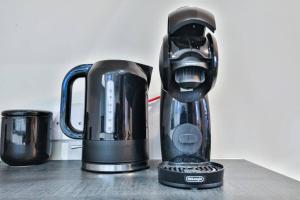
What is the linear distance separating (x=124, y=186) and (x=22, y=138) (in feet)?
1.14

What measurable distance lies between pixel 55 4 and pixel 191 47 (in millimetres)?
555

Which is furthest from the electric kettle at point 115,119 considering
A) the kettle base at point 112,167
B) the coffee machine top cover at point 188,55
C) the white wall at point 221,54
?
the white wall at point 221,54

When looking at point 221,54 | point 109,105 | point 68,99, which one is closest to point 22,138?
point 68,99

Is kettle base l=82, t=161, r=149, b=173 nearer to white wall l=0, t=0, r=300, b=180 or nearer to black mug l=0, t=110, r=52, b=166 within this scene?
black mug l=0, t=110, r=52, b=166

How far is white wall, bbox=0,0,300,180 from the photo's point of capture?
835 mm

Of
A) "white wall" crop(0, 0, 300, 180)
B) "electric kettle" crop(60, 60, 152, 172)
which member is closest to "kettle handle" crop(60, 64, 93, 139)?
"electric kettle" crop(60, 60, 152, 172)

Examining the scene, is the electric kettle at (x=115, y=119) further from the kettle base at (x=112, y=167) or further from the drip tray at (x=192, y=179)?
Result: the drip tray at (x=192, y=179)

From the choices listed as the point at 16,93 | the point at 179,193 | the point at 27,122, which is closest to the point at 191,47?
the point at 179,193

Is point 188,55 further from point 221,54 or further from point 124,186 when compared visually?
point 221,54

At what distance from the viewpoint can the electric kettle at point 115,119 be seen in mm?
585

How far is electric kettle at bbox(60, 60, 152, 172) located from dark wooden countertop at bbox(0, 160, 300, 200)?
32 mm

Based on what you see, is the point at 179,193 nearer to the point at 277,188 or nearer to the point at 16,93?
the point at 277,188

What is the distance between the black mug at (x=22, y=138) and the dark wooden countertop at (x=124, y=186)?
47 millimetres

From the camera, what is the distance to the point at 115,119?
1.95ft
